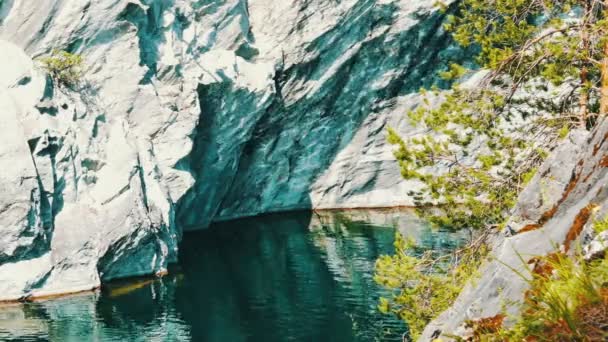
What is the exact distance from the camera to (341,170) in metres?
74.7

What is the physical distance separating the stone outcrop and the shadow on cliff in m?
52.3

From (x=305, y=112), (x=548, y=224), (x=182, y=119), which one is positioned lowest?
(x=305, y=112)

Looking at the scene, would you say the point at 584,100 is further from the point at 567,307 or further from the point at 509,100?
the point at 567,307

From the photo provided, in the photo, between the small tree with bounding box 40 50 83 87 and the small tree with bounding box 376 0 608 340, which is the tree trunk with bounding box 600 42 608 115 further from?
the small tree with bounding box 40 50 83 87

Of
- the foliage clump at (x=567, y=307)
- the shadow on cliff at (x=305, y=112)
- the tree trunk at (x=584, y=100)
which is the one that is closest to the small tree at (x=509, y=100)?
the tree trunk at (x=584, y=100)

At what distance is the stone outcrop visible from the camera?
7.04 m

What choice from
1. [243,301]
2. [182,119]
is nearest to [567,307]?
[243,301]

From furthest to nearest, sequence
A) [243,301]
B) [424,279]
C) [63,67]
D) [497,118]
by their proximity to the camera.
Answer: [63,67], [243,301], [497,118], [424,279]

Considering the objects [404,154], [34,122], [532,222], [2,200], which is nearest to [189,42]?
[34,122]

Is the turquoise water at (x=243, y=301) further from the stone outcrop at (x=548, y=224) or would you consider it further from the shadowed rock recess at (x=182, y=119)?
the stone outcrop at (x=548, y=224)

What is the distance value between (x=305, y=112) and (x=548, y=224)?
62.1 metres

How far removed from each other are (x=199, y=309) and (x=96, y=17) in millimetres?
25218

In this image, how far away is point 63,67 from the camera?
161 feet

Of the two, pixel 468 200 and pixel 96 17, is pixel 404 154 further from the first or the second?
pixel 96 17
